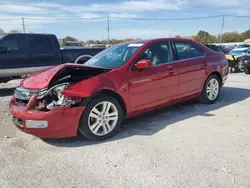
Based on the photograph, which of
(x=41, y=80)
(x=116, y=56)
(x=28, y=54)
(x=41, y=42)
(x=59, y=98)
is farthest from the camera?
(x=41, y=42)

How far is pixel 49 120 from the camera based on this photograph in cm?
329

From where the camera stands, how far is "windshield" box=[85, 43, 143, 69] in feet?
13.7

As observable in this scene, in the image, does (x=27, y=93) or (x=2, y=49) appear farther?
(x=2, y=49)

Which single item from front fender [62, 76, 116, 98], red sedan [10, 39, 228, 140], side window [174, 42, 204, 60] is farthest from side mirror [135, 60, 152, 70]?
side window [174, 42, 204, 60]

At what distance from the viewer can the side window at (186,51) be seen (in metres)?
4.91

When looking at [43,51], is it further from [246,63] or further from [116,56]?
[246,63]

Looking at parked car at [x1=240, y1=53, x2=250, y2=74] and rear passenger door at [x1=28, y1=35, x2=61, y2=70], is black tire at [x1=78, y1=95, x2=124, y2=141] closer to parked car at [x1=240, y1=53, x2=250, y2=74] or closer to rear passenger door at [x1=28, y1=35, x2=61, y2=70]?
rear passenger door at [x1=28, y1=35, x2=61, y2=70]

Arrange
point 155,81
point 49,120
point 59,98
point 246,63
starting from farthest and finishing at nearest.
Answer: point 246,63 < point 155,81 < point 59,98 < point 49,120

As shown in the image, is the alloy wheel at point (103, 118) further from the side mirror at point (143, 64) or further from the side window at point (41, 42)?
the side window at point (41, 42)

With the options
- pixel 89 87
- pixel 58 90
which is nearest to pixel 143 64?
pixel 89 87

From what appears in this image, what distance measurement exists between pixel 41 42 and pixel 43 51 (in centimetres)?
32

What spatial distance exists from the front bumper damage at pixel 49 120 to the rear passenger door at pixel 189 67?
234 centimetres

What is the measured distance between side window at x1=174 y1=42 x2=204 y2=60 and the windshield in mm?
937

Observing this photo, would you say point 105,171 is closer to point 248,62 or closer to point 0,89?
point 0,89
